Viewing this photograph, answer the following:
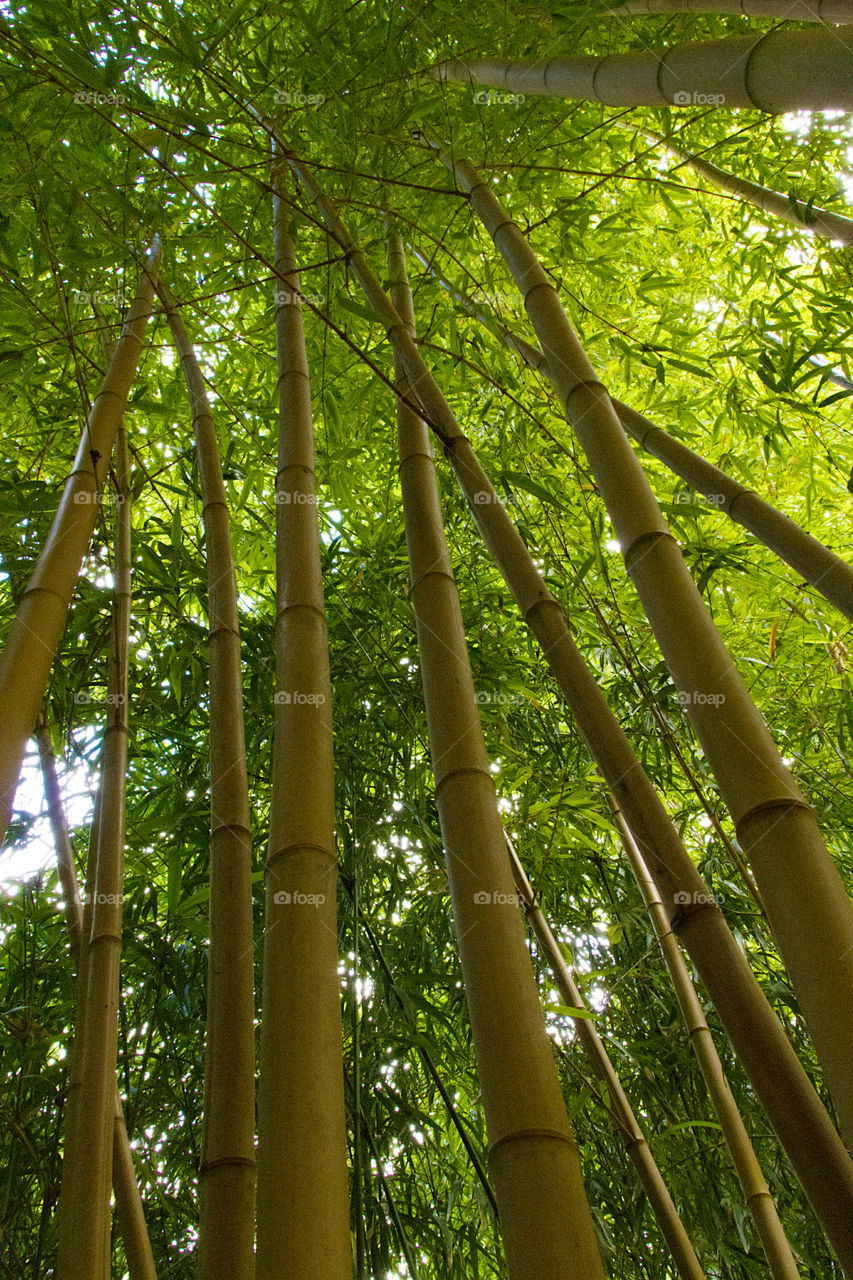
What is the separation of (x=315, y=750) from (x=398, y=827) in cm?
112

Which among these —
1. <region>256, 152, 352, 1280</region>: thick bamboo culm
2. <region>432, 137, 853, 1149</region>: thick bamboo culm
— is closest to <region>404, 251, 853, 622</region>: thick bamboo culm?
<region>432, 137, 853, 1149</region>: thick bamboo culm

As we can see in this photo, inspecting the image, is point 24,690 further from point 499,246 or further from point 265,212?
point 265,212

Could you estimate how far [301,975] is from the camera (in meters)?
0.84

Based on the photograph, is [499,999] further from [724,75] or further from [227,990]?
[724,75]

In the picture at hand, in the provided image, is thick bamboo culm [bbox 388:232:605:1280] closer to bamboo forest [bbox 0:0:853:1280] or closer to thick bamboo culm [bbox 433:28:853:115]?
bamboo forest [bbox 0:0:853:1280]

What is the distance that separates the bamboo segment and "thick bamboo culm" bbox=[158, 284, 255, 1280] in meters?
0.30

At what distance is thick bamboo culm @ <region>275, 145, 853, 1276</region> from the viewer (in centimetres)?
76

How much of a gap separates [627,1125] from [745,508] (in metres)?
1.09

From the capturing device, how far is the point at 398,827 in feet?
6.93

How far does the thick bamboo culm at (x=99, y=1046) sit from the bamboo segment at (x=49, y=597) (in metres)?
0.29

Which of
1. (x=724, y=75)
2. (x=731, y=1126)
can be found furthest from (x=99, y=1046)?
(x=724, y=75)

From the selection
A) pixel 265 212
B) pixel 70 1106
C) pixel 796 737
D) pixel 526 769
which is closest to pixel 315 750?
pixel 70 1106

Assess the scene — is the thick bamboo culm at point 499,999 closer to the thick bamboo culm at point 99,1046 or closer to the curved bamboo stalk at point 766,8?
the thick bamboo culm at point 99,1046

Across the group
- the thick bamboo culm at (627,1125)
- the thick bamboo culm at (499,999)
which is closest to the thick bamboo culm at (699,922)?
the thick bamboo culm at (499,999)
